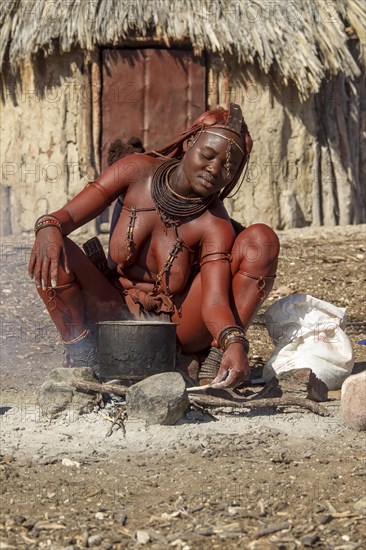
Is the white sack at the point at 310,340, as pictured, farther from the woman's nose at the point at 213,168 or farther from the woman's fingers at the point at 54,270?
the woman's fingers at the point at 54,270

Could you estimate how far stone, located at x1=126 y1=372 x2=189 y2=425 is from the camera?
3.96 meters

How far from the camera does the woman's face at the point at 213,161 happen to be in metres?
4.38

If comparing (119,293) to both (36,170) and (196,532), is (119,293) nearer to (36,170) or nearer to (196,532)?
(196,532)

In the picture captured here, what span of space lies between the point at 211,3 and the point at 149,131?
4.67ft

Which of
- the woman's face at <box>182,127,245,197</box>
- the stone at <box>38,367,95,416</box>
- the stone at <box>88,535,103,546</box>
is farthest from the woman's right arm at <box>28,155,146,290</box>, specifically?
the stone at <box>88,535,103,546</box>

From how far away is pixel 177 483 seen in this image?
3.39 metres

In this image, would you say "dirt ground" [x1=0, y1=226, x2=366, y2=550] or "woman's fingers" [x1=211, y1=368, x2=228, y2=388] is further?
"woman's fingers" [x1=211, y1=368, x2=228, y2=388]

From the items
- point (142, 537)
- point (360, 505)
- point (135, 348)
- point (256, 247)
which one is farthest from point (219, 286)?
point (142, 537)

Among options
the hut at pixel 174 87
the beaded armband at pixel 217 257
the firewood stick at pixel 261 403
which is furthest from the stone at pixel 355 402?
the hut at pixel 174 87

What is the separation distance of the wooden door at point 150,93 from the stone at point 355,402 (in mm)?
6408

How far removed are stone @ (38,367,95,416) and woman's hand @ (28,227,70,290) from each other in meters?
0.45

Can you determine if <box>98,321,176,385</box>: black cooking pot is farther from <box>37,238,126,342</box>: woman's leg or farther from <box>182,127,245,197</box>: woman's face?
<box>182,127,245,197</box>: woman's face

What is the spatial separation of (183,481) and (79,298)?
4.64ft

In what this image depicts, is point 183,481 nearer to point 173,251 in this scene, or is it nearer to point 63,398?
point 63,398
